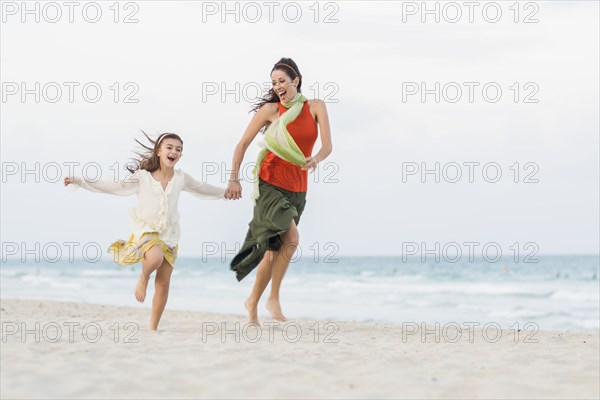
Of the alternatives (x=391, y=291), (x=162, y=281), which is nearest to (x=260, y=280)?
(x=162, y=281)

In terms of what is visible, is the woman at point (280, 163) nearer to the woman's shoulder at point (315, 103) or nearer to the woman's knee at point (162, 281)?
the woman's shoulder at point (315, 103)

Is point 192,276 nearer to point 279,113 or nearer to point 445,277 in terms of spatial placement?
point 445,277

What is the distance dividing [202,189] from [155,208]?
0.45m

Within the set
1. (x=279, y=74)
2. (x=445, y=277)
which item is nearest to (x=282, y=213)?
(x=279, y=74)

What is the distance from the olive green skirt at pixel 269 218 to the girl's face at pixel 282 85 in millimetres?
689

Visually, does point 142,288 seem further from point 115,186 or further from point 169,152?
point 169,152

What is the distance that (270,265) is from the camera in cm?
629

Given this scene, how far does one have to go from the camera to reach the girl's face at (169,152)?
5957mm

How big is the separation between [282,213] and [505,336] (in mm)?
2400

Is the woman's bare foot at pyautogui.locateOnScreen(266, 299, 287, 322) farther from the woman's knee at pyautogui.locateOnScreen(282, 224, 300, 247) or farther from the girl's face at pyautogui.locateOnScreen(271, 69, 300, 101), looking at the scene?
the girl's face at pyautogui.locateOnScreen(271, 69, 300, 101)

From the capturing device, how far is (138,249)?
5859mm

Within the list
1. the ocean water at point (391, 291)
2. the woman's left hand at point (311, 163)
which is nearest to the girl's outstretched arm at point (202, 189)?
the woman's left hand at point (311, 163)

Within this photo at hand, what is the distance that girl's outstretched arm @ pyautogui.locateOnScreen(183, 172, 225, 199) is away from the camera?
6127 mm

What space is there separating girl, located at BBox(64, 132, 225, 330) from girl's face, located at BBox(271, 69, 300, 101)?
2.80 feet
